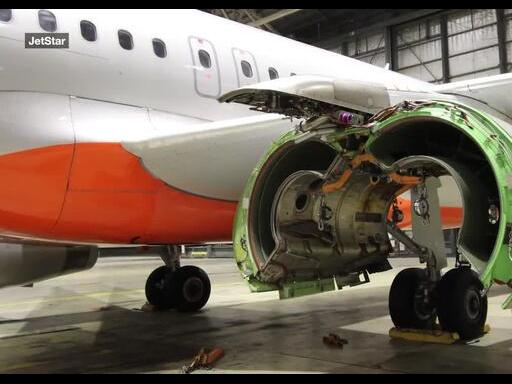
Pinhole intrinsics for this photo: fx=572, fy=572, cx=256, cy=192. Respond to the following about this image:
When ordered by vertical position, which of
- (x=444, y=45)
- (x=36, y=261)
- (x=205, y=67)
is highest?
(x=444, y=45)

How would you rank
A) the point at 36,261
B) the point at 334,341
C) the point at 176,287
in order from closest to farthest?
the point at 334,341, the point at 36,261, the point at 176,287

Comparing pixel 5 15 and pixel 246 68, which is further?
pixel 246 68

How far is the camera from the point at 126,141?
4.89 meters

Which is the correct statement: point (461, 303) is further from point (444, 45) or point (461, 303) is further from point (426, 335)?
point (444, 45)

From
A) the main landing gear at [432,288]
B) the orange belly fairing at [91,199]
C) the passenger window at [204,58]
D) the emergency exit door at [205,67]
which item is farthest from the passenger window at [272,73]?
the main landing gear at [432,288]

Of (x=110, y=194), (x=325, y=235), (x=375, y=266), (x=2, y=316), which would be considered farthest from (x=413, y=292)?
(x=2, y=316)

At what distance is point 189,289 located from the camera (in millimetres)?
8320

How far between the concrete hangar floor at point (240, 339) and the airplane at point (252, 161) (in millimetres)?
503

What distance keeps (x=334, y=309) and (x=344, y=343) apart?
2.78m

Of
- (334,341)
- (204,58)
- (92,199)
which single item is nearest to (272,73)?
(204,58)

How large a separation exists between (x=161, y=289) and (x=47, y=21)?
4.46 meters

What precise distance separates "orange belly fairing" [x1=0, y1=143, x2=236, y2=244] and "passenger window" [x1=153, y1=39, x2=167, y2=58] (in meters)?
1.24

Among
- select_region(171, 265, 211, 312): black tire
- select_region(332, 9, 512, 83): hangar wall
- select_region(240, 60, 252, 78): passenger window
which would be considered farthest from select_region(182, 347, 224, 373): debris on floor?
select_region(332, 9, 512, 83): hangar wall

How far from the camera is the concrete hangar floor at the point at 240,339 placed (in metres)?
4.42
